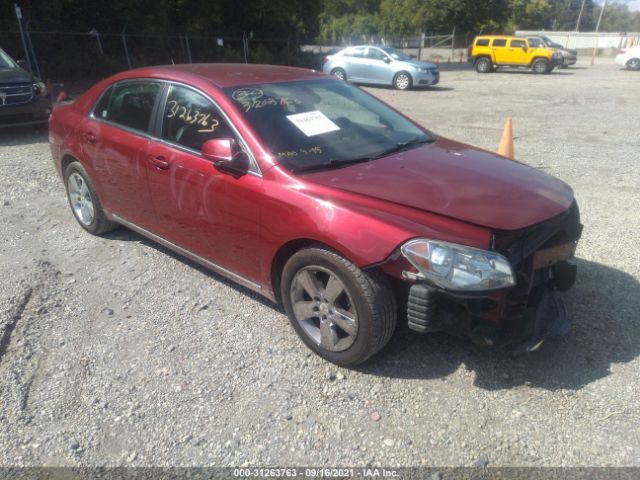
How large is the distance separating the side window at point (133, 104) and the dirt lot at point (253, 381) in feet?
3.94

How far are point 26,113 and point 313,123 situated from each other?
8.20 metres

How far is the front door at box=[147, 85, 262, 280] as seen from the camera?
133 inches

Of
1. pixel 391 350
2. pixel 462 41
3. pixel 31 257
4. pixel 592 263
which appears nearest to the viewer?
pixel 391 350

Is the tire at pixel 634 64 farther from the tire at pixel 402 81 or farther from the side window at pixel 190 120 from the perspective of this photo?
the side window at pixel 190 120

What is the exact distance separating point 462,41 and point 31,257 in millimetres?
47883

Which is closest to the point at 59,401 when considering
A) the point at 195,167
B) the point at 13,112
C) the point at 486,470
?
the point at 195,167

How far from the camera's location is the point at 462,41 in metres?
46.5

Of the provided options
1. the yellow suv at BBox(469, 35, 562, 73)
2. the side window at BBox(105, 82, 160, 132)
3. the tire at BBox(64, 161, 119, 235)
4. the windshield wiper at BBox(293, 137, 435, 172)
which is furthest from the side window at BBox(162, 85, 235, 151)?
the yellow suv at BBox(469, 35, 562, 73)

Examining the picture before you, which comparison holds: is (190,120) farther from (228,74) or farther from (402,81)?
(402,81)

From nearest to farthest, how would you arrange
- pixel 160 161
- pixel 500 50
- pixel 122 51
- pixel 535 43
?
pixel 160 161 < pixel 122 51 < pixel 535 43 < pixel 500 50

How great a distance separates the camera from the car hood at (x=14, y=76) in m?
9.29

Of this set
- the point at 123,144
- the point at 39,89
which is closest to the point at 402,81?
the point at 39,89

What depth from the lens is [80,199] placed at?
516 cm

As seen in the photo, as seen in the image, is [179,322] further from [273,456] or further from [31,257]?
[31,257]
